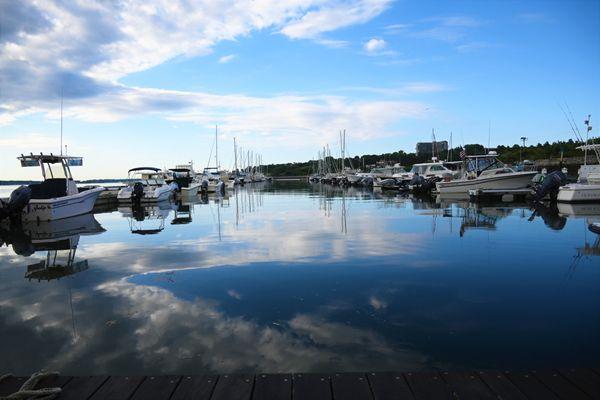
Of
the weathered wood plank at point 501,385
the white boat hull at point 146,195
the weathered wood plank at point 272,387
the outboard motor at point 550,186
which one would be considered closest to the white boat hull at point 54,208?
the white boat hull at point 146,195

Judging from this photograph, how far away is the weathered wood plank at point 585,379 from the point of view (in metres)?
3.77

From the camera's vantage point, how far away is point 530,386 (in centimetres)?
389

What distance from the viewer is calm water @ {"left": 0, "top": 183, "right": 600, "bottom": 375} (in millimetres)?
4996

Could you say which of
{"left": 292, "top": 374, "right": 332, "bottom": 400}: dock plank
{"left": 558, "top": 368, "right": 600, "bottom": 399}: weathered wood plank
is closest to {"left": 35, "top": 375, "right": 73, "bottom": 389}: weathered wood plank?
{"left": 292, "top": 374, "right": 332, "bottom": 400}: dock plank

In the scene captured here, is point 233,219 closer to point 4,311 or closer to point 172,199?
point 4,311

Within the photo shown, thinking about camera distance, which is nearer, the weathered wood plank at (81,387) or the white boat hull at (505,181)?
the weathered wood plank at (81,387)

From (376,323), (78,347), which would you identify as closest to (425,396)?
(376,323)

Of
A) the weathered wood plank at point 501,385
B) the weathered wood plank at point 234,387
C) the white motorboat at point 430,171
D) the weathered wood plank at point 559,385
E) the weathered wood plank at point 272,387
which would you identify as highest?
the white motorboat at point 430,171

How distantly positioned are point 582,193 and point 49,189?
84.4 ft

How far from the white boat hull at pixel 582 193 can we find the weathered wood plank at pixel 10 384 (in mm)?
24502

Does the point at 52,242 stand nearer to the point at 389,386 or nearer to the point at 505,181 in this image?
the point at 389,386

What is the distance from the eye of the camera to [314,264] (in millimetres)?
9711

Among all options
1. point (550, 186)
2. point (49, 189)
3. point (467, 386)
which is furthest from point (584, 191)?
point (49, 189)

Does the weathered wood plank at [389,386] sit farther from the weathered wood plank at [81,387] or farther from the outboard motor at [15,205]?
the outboard motor at [15,205]
